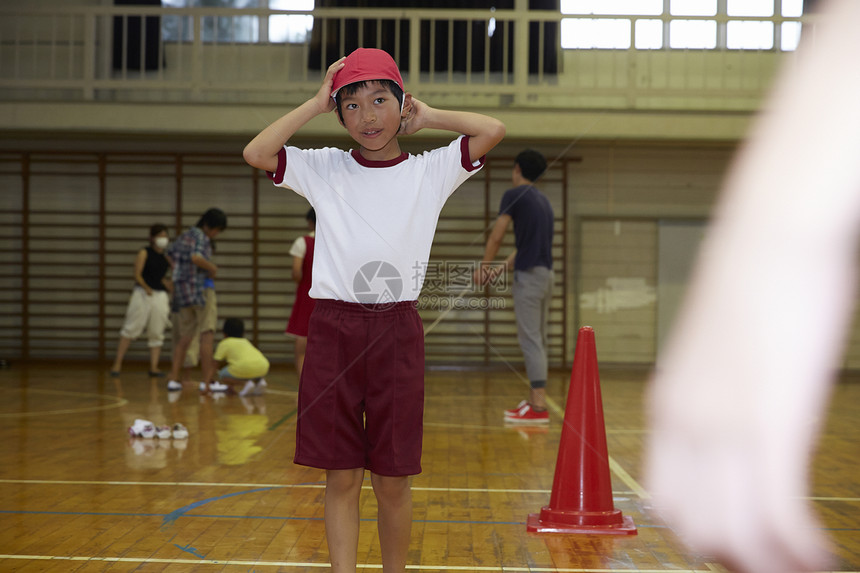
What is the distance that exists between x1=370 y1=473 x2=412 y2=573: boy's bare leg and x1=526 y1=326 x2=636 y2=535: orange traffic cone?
0.81 meters

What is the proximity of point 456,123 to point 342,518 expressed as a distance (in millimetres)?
826

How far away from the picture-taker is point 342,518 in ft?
5.56

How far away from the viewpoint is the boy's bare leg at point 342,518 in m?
1.68

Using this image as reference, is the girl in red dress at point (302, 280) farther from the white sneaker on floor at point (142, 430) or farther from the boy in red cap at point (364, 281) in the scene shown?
the boy in red cap at point (364, 281)

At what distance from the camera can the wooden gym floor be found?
2176 mm

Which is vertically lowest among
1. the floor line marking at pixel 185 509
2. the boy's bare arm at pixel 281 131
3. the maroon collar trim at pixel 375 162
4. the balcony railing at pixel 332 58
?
the floor line marking at pixel 185 509

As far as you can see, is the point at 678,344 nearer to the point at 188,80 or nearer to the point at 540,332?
the point at 540,332

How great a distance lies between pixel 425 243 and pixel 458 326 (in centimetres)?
703

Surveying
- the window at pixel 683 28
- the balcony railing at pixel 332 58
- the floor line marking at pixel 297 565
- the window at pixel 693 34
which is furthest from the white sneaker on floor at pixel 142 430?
the window at pixel 693 34

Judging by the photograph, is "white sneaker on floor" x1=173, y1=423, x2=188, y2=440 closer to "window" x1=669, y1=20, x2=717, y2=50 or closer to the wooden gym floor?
the wooden gym floor

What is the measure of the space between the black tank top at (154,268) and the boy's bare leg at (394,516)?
18.9 feet

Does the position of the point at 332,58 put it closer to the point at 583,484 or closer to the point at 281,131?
the point at 583,484

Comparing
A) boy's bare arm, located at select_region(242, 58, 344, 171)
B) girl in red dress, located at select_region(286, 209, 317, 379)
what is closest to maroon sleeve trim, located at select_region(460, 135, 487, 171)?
boy's bare arm, located at select_region(242, 58, 344, 171)

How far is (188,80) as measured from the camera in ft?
27.5
